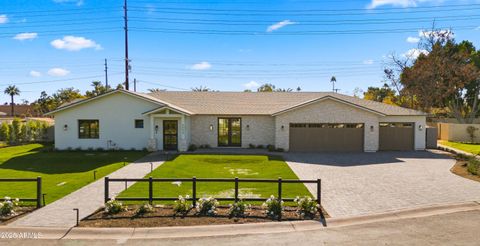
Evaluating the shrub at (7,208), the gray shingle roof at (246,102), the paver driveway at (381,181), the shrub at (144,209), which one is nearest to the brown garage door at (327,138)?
the gray shingle roof at (246,102)

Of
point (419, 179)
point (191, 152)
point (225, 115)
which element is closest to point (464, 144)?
point (419, 179)

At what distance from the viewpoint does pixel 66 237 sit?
795cm

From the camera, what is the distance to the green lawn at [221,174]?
40.0 feet

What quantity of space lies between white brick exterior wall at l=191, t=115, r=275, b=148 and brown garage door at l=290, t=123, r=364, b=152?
2090 millimetres

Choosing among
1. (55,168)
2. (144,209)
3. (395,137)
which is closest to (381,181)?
(144,209)

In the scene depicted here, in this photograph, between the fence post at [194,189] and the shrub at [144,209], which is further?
the fence post at [194,189]

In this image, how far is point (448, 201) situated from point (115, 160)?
55.8ft

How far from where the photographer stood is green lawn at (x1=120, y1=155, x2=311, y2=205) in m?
12.2

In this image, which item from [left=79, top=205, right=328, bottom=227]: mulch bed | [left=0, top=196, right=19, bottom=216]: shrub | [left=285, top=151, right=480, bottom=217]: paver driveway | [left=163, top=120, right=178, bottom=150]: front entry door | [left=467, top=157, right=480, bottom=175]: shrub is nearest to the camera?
[left=79, top=205, right=328, bottom=227]: mulch bed

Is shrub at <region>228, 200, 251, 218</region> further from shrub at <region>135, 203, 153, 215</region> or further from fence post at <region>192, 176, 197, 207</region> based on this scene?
shrub at <region>135, 203, 153, 215</region>

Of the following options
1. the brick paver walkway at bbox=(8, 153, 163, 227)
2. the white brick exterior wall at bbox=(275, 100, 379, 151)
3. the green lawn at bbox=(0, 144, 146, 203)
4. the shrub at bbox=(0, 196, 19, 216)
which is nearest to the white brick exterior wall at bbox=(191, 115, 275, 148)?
the white brick exterior wall at bbox=(275, 100, 379, 151)

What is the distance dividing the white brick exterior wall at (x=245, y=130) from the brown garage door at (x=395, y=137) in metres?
8.39

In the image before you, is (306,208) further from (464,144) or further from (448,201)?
(464,144)

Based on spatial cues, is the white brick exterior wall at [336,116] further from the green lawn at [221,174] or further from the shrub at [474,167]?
the shrub at [474,167]
